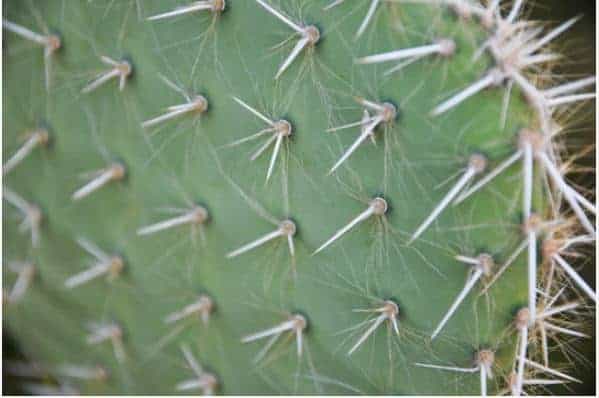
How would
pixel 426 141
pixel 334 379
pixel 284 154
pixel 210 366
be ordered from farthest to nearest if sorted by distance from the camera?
pixel 210 366 < pixel 334 379 < pixel 284 154 < pixel 426 141

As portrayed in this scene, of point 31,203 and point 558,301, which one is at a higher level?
point 31,203

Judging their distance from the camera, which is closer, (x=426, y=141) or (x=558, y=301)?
(x=426, y=141)

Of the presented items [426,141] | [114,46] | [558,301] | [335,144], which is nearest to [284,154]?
[335,144]

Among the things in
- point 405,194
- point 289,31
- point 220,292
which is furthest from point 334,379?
point 289,31

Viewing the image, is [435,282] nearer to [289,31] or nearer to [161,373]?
[289,31]

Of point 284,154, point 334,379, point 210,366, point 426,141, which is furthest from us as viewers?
point 210,366

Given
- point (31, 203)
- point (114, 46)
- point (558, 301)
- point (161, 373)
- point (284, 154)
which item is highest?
point (114, 46)
